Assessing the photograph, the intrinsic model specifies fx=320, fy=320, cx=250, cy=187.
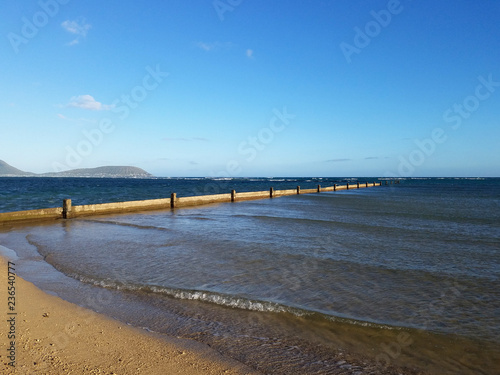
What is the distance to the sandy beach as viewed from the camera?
12.5 feet

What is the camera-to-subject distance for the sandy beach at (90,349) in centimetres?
382

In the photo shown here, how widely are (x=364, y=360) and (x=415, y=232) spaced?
13.4 meters

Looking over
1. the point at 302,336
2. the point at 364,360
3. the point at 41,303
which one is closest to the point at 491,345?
the point at 364,360

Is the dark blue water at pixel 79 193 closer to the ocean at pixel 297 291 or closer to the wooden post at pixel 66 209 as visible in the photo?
the wooden post at pixel 66 209

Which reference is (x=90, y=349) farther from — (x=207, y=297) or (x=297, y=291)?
(x=297, y=291)

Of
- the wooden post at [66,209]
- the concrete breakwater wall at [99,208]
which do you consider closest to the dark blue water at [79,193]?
the concrete breakwater wall at [99,208]

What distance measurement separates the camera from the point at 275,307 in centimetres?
612

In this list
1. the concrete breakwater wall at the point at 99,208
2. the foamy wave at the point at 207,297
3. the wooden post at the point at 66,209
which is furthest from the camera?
the wooden post at the point at 66,209

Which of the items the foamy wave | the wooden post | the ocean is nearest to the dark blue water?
the wooden post

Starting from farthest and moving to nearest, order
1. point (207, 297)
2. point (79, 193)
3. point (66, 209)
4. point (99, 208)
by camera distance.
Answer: point (79, 193), point (99, 208), point (66, 209), point (207, 297)

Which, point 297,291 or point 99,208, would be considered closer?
point 297,291

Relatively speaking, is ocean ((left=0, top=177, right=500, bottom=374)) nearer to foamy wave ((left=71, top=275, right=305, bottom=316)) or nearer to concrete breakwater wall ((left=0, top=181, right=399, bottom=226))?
foamy wave ((left=71, top=275, right=305, bottom=316))

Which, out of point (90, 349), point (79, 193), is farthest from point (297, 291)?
point (79, 193)

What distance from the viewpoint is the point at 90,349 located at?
426 cm
